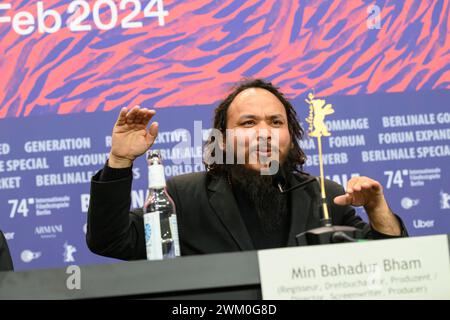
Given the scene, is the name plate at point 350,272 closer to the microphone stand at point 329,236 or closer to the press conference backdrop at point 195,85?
the microphone stand at point 329,236

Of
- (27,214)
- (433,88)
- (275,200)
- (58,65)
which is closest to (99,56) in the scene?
(58,65)

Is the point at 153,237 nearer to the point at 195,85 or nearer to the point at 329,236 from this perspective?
the point at 329,236

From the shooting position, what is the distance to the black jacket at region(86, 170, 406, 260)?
1231mm

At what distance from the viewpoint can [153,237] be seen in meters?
0.99

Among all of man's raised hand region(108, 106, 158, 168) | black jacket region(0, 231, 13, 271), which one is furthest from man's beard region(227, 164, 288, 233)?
black jacket region(0, 231, 13, 271)

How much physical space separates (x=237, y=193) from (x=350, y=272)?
3.50 feet

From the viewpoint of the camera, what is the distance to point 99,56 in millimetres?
2414

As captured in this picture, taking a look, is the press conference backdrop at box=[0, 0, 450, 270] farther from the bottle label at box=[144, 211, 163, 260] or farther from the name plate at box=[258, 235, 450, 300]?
the name plate at box=[258, 235, 450, 300]

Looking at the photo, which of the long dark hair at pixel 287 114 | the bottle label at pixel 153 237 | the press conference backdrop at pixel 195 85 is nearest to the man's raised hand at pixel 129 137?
the bottle label at pixel 153 237

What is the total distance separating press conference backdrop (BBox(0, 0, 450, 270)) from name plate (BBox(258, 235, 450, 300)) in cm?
174

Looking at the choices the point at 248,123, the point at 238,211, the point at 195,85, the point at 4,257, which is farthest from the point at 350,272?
the point at 195,85

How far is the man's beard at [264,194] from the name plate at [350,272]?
2.89 ft
